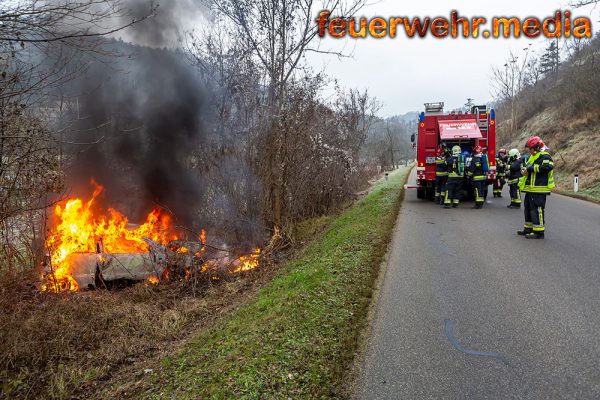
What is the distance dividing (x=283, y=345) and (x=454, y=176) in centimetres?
893

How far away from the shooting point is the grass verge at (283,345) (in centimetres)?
299

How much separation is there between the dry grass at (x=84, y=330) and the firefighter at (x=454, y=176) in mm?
6949

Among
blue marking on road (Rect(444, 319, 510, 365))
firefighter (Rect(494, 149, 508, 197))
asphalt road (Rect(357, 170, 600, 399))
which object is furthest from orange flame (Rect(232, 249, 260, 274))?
firefighter (Rect(494, 149, 508, 197))

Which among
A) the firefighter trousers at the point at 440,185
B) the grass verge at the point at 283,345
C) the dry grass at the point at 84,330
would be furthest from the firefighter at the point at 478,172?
the dry grass at the point at 84,330

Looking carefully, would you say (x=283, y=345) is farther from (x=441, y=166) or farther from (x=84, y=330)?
(x=441, y=166)

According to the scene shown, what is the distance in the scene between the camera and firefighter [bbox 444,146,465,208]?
10.7 m

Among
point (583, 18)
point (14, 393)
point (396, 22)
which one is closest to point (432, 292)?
point (14, 393)

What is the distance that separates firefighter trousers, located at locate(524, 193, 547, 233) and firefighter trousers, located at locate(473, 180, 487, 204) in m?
3.47

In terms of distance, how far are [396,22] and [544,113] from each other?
25635 millimetres

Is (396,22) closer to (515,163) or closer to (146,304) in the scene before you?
(515,163)

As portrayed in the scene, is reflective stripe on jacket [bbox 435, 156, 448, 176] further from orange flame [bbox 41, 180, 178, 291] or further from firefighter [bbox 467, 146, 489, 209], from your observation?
orange flame [bbox 41, 180, 178, 291]

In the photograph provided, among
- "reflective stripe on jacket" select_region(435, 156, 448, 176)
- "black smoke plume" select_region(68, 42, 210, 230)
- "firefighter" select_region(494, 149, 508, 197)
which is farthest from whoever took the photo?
"firefighter" select_region(494, 149, 508, 197)

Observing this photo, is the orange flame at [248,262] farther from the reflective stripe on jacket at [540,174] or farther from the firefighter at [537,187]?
the reflective stripe on jacket at [540,174]

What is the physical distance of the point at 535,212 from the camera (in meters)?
7.12
